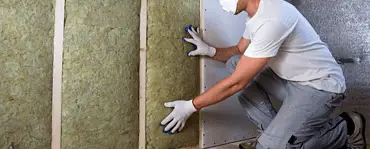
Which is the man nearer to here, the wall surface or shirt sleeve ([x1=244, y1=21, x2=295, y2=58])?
shirt sleeve ([x1=244, y1=21, x2=295, y2=58])

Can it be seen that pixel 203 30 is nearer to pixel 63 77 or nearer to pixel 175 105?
pixel 175 105

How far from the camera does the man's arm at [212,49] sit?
1816 millimetres

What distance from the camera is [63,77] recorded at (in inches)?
56.4

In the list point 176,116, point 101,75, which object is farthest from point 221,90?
point 101,75

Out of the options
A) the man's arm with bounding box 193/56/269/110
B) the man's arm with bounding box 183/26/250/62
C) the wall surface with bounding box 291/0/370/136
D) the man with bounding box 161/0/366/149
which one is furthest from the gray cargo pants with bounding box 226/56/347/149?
the wall surface with bounding box 291/0/370/136

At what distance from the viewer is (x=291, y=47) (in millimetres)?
1478

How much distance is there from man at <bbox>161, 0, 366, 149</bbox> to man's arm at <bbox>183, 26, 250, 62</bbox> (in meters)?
0.34

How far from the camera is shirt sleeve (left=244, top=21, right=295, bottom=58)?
1331 millimetres

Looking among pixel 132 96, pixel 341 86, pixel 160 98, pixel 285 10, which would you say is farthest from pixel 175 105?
pixel 341 86

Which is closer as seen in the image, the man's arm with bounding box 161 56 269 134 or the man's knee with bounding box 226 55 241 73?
the man's arm with bounding box 161 56 269 134

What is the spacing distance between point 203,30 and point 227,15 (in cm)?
28

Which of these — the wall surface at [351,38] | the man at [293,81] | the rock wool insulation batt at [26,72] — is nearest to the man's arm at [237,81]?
the man at [293,81]

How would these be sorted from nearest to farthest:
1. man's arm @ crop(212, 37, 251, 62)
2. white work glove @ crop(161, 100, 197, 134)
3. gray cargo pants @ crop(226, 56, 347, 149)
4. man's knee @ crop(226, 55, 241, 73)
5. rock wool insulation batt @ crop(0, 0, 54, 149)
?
rock wool insulation batt @ crop(0, 0, 54, 149) → gray cargo pants @ crop(226, 56, 347, 149) → white work glove @ crop(161, 100, 197, 134) → man's knee @ crop(226, 55, 241, 73) → man's arm @ crop(212, 37, 251, 62)

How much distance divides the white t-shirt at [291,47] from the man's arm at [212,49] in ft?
1.17
